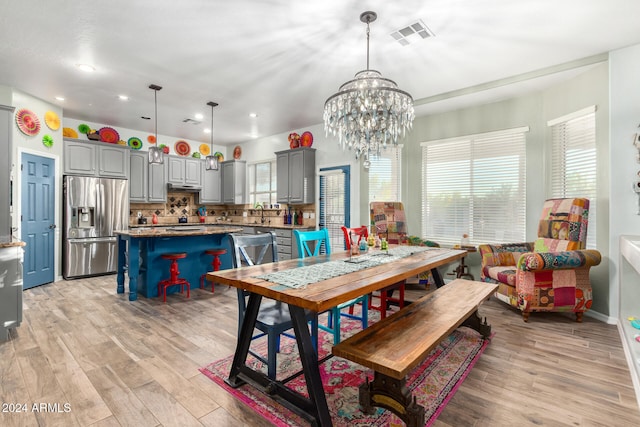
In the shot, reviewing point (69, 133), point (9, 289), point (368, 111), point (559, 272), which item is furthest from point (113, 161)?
point (559, 272)

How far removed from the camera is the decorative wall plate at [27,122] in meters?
4.39

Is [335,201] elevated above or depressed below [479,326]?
above

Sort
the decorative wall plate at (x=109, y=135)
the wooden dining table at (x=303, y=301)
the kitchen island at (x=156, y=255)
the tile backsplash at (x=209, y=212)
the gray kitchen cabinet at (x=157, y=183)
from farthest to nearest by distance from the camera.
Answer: the tile backsplash at (x=209, y=212) → the gray kitchen cabinet at (x=157, y=183) → the decorative wall plate at (x=109, y=135) → the kitchen island at (x=156, y=255) → the wooden dining table at (x=303, y=301)

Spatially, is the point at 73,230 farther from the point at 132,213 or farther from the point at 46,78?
the point at 46,78

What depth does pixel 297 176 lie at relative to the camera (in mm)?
6180

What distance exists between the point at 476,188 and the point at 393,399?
3.77 meters

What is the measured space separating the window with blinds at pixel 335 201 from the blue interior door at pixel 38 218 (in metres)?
4.41

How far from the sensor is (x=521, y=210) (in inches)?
167

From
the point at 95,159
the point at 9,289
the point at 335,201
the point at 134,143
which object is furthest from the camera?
the point at 134,143

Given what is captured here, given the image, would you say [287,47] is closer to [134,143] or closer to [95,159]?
[95,159]

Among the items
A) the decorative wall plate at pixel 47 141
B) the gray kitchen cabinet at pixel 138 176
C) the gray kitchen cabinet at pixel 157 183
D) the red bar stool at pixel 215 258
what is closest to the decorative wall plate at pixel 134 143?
the gray kitchen cabinet at pixel 138 176

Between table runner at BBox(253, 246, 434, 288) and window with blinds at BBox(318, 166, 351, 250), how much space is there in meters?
2.99

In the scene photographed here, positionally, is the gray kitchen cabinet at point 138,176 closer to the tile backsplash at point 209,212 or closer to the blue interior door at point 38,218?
the tile backsplash at point 209,212

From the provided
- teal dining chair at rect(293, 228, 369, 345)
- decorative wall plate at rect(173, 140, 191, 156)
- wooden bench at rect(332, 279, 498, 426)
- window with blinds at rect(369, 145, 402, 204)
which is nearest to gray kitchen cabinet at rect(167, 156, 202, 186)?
decorative wall plate at rect(173, 140, 191, 156)
